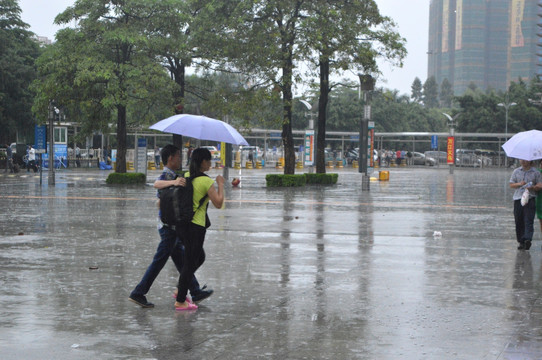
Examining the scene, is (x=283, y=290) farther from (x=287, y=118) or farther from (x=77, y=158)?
(x=77, y=158)

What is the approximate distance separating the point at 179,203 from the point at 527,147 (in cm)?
670

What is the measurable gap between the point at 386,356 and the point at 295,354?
718mm

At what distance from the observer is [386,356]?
19.6 feet

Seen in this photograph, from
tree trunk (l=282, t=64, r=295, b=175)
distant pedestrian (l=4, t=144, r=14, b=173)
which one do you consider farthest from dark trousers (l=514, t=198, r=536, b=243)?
distant pedestrian (l=4, t=144, r=14, b=173)

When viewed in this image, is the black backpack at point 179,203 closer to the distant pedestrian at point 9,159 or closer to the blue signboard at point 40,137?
the blue signboard at point 40,137

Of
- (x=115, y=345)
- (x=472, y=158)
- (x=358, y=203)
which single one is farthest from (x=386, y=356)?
(x=472, y=158)

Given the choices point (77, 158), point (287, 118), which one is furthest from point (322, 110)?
point (77, 158)

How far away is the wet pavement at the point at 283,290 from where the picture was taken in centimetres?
627

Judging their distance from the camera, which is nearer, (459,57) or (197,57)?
(197,57)

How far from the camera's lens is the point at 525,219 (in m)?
12.4

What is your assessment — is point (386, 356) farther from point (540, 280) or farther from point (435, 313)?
point (540, 280)

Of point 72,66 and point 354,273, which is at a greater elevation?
point 72,66

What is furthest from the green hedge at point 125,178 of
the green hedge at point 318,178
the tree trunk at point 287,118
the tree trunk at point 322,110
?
the tree trunk at point 322,110

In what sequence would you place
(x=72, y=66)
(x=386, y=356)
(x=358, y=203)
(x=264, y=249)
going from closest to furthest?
(x=386, y=356) → (x=264, y=249) → (x=358, y=203) → (x=72, y=66)
